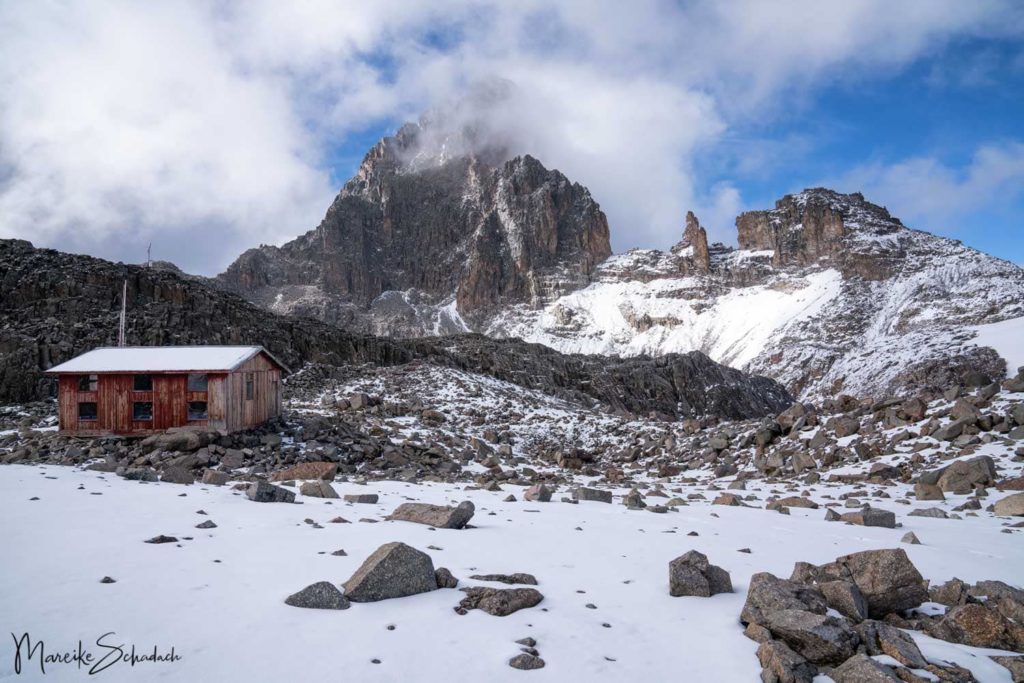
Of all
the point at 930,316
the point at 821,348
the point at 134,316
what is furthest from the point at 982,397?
the point at 930,316

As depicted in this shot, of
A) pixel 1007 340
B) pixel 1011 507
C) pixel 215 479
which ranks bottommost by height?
pixel 1011 507

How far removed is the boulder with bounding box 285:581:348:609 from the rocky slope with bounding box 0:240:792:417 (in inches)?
1545

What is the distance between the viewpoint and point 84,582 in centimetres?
576

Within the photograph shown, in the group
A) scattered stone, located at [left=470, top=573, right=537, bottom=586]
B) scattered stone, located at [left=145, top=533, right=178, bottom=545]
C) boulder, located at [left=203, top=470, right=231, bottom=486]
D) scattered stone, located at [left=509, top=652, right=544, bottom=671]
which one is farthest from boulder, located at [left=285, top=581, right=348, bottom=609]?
boulder, located at [left=203, top=470, right=231, bottom=486]

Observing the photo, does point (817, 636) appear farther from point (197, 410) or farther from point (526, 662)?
point (197, 410)

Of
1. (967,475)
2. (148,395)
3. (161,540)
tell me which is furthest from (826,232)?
(161,540)

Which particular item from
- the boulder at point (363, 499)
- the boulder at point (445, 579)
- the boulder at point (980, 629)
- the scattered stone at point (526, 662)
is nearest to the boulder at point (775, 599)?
the boulder at point (980, 629)

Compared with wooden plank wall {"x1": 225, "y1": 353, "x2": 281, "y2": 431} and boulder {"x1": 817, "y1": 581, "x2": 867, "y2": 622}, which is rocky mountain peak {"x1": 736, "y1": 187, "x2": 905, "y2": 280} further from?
boulder {"x1": 817, "y1": 581, "x2": 867, "y2": 622}

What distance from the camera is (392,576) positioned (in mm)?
5930

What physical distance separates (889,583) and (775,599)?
1400 mm

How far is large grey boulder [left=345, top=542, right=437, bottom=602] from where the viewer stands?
5.75m

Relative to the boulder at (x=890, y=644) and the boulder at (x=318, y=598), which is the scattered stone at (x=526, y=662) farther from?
the boulder at (x=890, y=644)

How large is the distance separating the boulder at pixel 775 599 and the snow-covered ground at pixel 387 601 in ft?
0.77

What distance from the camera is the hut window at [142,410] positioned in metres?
23.5
